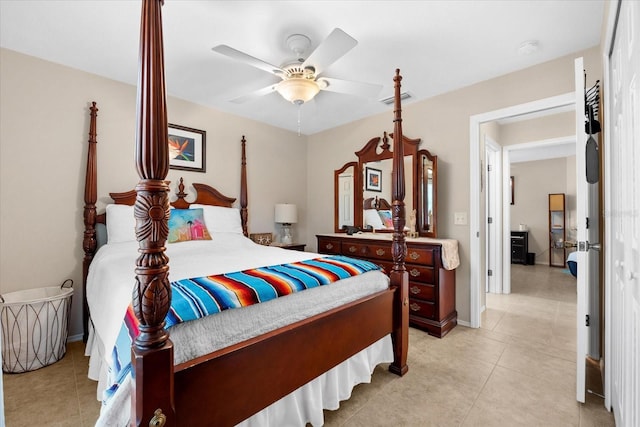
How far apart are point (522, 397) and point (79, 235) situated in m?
3.66

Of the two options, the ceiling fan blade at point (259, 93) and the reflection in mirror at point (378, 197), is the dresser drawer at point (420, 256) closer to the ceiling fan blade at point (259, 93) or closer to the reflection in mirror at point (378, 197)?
the reflection in mirror at point (378, 197)

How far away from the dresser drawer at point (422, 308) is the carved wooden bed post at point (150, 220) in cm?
245

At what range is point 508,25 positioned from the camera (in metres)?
2.09

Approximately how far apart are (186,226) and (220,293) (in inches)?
76.2

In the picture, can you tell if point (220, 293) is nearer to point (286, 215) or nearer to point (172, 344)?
point (172, 344)

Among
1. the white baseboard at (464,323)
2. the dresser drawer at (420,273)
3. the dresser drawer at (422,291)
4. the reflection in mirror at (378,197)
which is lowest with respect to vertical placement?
the white baseboard at (464,323)

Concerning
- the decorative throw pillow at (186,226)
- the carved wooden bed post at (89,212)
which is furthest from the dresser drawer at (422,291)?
the carved wooden bed post at (89,212)

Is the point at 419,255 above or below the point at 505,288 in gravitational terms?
above

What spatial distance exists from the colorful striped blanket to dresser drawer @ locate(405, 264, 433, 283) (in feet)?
4.58

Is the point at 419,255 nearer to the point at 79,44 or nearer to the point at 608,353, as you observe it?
the point at 608,353

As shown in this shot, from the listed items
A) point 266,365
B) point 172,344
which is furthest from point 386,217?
point 172,344

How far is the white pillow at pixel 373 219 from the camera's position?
380 cm

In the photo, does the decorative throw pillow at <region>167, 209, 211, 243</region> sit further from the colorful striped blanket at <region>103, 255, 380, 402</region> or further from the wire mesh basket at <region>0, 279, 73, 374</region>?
the colorful striped blanket at <region>103, 255, 380, 402</region>

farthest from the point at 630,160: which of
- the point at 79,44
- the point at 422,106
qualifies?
the point at 79,44
